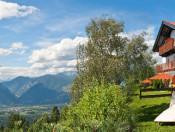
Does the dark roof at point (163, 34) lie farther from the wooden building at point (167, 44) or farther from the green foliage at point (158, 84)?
the green foliage at point (158, 84)

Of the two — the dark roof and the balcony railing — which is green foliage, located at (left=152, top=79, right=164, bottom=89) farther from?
the dark roof

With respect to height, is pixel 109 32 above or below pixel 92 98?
above

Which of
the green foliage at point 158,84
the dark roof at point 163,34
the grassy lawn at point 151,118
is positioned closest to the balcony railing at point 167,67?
the green foliage at point 158,84

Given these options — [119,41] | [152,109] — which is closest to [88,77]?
[119,41]

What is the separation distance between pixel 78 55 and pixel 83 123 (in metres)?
24.9

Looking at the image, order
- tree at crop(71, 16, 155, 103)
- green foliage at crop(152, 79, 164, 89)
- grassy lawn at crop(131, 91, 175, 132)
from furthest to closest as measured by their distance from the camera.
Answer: green foliage at crop(152, 79, 164, 89)
tree at crop(71, 16, 155, 103)
grassy lawn at crop(131, 91, 175, 132)

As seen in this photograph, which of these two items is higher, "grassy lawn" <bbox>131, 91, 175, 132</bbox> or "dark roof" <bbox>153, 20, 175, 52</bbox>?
"dark roof" <bbox>153, 20, 175, 52</bbox>

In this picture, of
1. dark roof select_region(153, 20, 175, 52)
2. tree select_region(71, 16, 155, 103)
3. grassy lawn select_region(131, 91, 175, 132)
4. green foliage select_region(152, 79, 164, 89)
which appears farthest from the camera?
green foliage select_region(152, 79, 164, 89)

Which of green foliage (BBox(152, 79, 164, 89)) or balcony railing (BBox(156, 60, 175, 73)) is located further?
green foliage (BBox(152, 79, 164, 89))

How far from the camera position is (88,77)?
2652 centimetres

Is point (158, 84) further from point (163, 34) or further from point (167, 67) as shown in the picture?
point (163, 34)

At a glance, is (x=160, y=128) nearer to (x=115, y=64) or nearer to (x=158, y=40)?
(x=115, y=64)

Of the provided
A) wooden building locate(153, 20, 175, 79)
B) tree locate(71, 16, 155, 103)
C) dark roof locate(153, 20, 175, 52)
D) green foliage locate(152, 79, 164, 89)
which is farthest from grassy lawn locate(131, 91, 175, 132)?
dark roof locate(153, 20, 175, 52)

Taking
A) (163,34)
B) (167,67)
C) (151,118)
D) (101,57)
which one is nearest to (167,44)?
(167,67)
